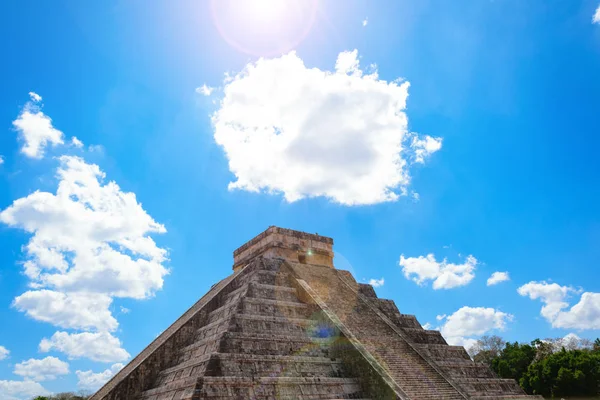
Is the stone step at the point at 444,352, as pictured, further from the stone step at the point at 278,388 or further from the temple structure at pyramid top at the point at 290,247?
the temple structure at pyramid top at the point at 290,247

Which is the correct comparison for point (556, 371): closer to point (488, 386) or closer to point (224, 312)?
point (488, 386)

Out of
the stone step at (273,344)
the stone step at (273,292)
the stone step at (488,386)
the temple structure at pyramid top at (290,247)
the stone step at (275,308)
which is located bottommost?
the stone step at (488,386)

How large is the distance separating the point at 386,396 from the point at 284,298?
4.70m

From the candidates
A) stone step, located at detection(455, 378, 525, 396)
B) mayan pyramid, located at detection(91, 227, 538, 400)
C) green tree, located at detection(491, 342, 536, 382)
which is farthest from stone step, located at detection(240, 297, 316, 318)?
green tree, located at detection(491, 342, 536, 382)

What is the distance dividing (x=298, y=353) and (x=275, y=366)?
1146 mm

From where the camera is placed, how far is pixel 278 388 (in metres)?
10.2

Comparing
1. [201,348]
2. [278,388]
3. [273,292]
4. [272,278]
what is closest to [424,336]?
[272,278]

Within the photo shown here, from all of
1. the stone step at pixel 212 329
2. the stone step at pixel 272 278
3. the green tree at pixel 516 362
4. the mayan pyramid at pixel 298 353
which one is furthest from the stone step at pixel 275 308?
the green tree at pixel 516 362

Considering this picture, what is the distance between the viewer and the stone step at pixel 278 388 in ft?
31.1

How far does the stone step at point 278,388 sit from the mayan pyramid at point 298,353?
2 centimetres

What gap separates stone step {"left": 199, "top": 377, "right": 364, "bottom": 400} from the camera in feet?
31.1

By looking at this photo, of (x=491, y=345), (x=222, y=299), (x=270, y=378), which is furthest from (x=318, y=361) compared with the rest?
(x=491, y=345)

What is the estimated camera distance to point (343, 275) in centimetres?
1947

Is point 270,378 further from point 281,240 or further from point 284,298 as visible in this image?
point 281,240
